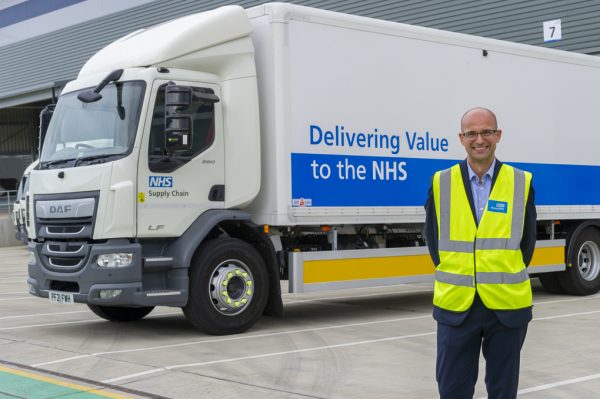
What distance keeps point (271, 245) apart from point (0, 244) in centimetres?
2568

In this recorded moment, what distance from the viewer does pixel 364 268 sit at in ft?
36.2

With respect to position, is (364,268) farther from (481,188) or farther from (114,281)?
(481,188)

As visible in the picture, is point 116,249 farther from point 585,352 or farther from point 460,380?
point 460,380

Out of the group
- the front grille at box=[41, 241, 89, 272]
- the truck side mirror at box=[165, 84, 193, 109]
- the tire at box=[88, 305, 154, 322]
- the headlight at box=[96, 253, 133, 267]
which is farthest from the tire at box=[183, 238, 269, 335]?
the tire at box=[88, 305, 154, 322]

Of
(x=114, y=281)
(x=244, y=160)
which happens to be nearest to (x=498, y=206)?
(x=114, y=281)

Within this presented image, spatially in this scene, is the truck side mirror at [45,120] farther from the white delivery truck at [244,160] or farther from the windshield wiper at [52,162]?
the windshield wiper at [52,162]

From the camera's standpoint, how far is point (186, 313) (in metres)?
9.73

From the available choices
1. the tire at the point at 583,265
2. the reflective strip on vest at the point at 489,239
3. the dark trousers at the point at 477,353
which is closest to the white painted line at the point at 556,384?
the dark trousers at the point at 477,353

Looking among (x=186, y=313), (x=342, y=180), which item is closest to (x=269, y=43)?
(x=342, y=180)

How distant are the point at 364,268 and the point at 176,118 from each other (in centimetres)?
319

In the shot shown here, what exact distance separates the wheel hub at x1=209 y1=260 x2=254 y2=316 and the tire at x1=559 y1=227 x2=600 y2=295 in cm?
581

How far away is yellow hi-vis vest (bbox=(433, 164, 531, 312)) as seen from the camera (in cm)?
427

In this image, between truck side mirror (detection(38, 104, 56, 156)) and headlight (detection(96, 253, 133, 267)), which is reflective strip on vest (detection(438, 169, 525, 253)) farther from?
truck side mirror (detection(38, 104, 56, 156))

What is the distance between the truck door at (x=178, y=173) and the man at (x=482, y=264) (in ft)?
18.3
